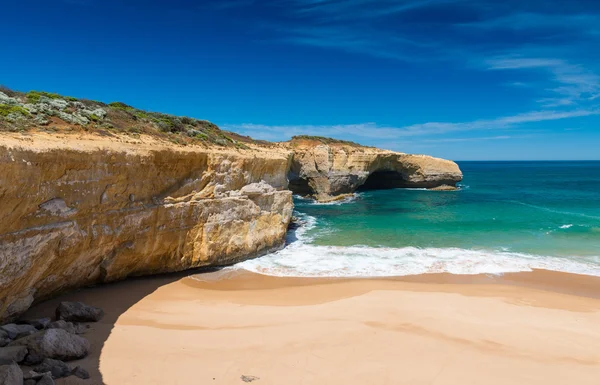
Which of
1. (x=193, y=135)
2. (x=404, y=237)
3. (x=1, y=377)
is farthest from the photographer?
(x=404, y=237)

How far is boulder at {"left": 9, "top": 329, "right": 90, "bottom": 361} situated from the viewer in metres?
6.02

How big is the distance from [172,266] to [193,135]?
19.3 ft

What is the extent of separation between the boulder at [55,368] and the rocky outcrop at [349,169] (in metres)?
26.4

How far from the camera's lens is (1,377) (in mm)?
4730

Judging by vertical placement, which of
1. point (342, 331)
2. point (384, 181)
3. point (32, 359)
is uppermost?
point (384, 181)

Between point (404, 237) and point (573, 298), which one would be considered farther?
point (404, 237)

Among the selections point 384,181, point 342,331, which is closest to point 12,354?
point 342,331

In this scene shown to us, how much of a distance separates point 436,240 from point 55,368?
1630cm

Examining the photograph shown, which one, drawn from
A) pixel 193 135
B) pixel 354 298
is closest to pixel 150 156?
pixel 193 135

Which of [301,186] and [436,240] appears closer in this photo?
[436,240]

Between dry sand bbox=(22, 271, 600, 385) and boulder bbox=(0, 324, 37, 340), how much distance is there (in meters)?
1.13

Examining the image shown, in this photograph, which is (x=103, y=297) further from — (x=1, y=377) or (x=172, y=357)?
(x=1, y=377)

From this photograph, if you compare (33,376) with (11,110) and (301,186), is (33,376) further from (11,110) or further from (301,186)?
(301,186)

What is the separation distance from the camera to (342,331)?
8234 mm
